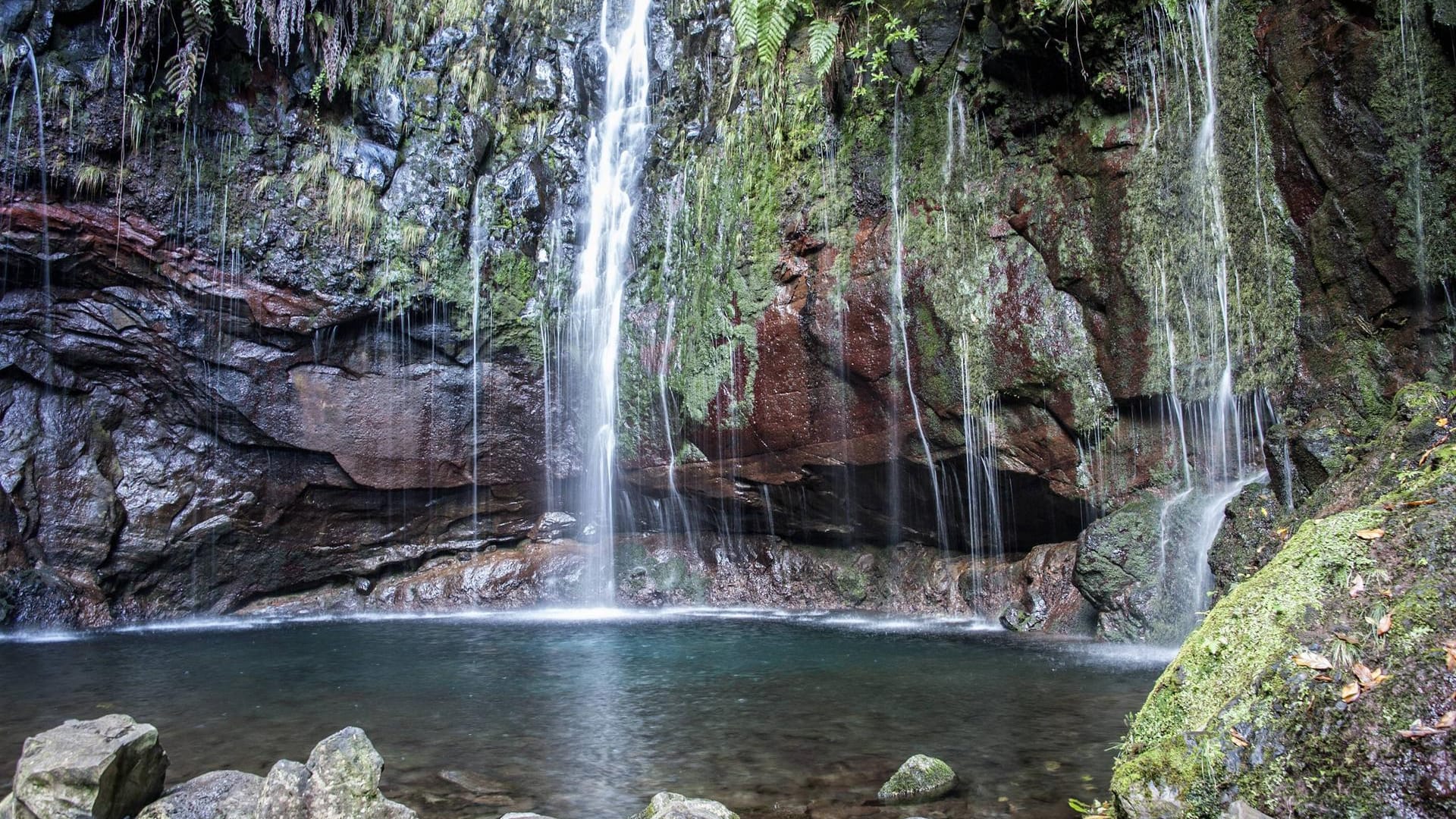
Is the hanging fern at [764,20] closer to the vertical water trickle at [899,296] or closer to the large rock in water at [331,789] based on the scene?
the vertical water trickle at [899,296]

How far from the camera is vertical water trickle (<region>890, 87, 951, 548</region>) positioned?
1111 cm

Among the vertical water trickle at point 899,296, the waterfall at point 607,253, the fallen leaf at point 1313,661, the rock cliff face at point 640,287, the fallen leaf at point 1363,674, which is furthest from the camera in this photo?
the waterfall at point 607,253

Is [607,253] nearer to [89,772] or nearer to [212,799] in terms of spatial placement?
[212,799]

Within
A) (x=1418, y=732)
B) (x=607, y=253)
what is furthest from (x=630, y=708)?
(x=607, y=253)

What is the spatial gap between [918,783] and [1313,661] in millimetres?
2237

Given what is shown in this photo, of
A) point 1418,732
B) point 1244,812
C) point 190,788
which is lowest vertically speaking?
point 190,788

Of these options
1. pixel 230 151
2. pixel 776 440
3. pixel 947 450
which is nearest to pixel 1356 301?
pixel 947 450

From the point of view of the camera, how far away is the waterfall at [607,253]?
1376 cm

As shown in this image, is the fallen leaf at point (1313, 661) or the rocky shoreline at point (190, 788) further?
the rocky shoreline at point (190, 788)

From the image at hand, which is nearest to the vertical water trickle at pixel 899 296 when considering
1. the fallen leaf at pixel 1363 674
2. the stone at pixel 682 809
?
the stone at pixel 682 809

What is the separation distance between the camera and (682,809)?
12.2 ft

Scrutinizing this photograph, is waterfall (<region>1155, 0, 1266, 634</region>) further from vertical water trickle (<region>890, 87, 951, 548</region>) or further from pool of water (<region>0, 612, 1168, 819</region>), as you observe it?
vertical water trickle (<region>890, 87, 951, 548</region>)

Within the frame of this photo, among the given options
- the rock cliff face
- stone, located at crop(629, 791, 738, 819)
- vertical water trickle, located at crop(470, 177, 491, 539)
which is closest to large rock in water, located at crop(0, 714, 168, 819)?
stone, located at crop(629, 791, 738, 819)

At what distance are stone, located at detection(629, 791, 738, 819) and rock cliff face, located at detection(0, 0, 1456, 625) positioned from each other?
7.10 m
